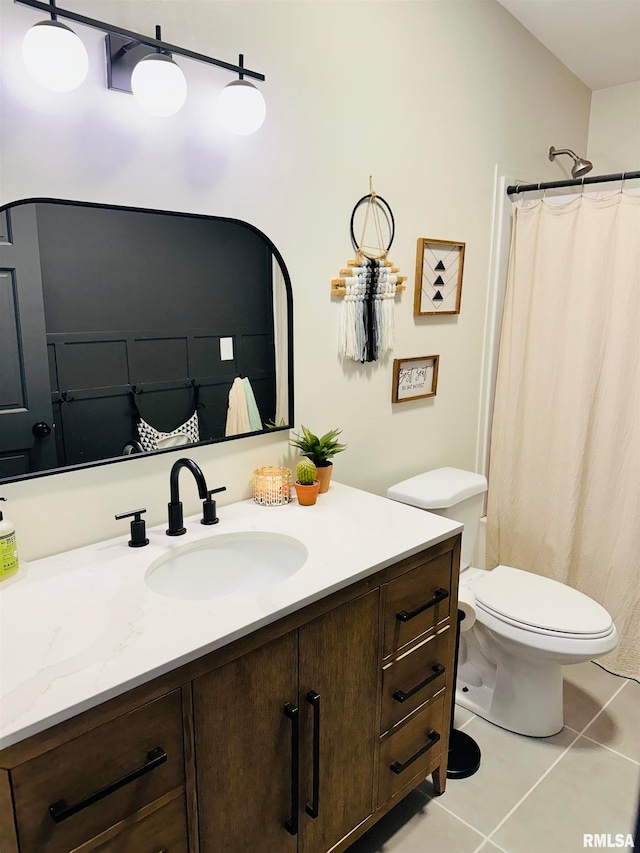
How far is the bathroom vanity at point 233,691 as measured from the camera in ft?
2.97

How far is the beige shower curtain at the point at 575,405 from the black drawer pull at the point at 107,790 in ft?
6.66

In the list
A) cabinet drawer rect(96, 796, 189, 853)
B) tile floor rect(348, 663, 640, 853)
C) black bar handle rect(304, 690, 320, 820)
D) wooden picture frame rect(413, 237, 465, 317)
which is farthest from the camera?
wooden picture frame rect(413, 237, 465, 317)

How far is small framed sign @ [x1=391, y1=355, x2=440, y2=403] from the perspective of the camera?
2.19 m

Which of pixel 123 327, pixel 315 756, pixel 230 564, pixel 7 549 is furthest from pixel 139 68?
pixel 315 756

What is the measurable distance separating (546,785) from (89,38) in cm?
239

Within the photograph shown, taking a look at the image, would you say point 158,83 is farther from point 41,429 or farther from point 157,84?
point 41,429

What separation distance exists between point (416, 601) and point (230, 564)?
1.61 feet

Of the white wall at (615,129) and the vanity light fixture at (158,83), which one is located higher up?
the white wall at (615,129)

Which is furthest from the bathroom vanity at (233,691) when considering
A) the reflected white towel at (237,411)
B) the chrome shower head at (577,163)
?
the chrome shower head at (577,163)

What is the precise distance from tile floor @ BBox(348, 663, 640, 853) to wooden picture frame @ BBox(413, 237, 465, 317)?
155cm

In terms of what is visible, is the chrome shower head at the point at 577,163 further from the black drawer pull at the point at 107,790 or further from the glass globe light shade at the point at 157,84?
the black drawer pull at the point at 107,790

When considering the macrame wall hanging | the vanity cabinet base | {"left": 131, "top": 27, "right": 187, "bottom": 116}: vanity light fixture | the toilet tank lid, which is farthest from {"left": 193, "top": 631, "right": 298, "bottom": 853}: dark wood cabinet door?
{"left": 131, "top": 27, "right": 187, "bottom": 116}: vanity light fixture

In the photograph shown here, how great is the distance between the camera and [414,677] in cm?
154

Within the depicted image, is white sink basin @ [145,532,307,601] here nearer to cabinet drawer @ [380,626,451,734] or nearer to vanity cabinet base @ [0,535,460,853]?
vanity cabinet base @ [0,535,460,853]
